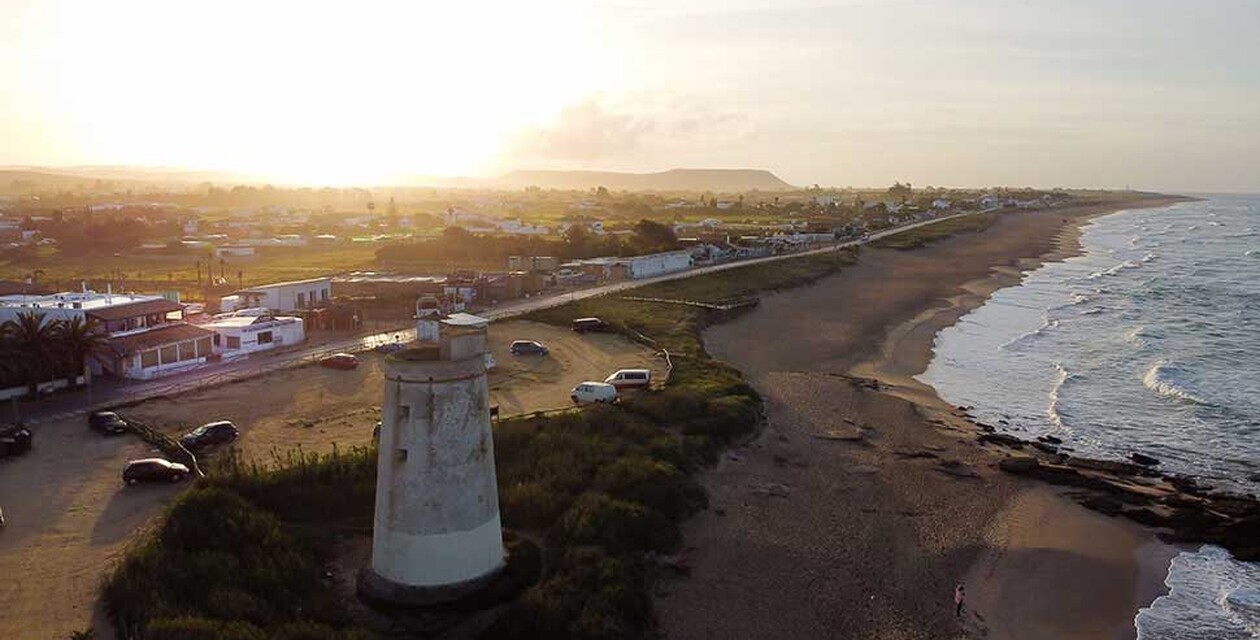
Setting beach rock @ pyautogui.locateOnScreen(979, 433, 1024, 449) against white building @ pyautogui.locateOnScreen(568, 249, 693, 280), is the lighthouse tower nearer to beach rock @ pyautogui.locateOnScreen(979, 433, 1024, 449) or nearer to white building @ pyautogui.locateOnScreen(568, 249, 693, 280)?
beach rock @ pyautogui.locateOnScreen(979, 433, 1024, 449)

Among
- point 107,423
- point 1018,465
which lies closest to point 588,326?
point 1018,465

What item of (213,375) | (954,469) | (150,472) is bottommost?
(954,469)

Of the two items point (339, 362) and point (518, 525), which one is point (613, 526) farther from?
point (339, 362)

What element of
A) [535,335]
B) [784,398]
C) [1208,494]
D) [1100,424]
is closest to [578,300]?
[535,335]

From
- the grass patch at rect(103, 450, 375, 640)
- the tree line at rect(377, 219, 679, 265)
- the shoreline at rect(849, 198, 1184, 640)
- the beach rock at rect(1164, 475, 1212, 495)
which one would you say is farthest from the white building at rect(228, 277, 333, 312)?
the beach rock at rect(1164, 475, 1212, 495)

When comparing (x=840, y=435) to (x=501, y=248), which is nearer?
(x=840, y=435)

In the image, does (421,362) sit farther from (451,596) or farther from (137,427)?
(137,427)

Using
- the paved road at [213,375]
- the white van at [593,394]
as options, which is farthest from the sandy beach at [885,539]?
the paved road at [213,375]

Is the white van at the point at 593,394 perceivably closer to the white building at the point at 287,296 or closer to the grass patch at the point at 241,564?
the grass patch at the point at 241,564
